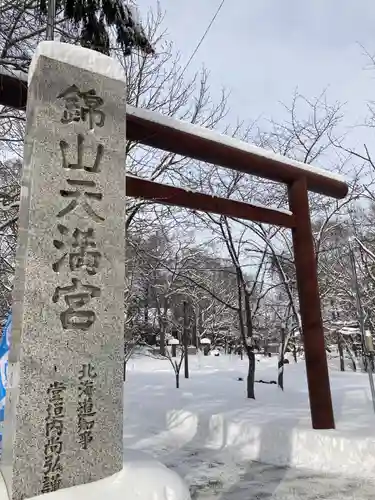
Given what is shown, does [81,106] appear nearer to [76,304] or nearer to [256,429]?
[76,304]

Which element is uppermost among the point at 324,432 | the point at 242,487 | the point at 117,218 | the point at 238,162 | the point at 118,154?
the point at 238,162

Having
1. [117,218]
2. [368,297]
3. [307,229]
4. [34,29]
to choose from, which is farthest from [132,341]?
[117,218]

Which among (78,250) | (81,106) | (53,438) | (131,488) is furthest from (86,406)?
(81,106)

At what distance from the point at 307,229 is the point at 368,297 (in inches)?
468

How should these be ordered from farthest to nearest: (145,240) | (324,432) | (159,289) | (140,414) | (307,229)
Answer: (159,289) < (145,240) < (140,414) < (307,229) < (324,432)

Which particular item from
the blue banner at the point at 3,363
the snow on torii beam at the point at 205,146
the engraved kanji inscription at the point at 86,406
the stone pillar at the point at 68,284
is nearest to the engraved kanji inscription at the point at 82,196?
the stone pillar at the point at 68,284

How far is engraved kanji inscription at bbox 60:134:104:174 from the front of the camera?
364 cm

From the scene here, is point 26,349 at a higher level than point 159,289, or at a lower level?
lower

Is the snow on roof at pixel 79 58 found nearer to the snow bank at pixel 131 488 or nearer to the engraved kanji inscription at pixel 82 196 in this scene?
the engraved kanji inscription at pixel 82 196

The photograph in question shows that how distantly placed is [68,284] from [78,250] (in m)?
0.30

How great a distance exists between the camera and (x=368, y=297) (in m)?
17.5

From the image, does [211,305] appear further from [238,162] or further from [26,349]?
[26,349]

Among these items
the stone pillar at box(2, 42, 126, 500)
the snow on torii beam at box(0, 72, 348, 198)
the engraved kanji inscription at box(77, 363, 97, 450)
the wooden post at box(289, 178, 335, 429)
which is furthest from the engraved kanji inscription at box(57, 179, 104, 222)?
the wooden post at box(289, 178, 335, 429)

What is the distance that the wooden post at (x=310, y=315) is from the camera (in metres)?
6.39
